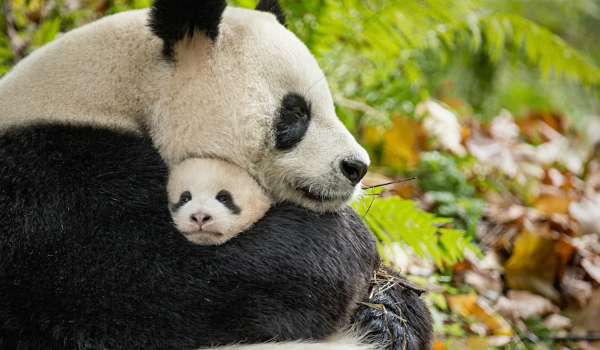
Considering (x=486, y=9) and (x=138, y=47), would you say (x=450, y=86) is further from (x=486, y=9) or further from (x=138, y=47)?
(x=138, y=47)

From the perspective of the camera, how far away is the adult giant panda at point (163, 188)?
237 centimetres

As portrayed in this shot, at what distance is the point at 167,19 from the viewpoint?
253cm

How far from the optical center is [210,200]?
240 cm

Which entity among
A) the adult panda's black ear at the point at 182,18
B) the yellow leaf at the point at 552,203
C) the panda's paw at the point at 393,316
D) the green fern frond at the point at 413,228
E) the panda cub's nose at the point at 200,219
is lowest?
the yellow leaf at the point at 552,203

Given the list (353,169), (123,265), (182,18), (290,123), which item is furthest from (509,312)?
(182,18)

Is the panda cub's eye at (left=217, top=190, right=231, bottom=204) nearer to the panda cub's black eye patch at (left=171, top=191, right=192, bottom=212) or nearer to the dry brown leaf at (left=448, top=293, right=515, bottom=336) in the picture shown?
the panda cub's black eye patch at (left=171, top=191, right=192, bottom=212)

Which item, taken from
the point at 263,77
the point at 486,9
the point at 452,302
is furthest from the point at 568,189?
the point at 263,77

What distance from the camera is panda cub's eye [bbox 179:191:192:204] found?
2436 mm

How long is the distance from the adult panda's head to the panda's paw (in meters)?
Answer: 0.57

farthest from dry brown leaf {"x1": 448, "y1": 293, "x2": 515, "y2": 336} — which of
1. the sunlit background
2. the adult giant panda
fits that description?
the adult giant panda

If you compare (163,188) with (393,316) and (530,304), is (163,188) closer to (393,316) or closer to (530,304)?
(393,316)

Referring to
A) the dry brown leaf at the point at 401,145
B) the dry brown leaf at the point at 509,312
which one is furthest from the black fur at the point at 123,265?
the dry brown leaf at the point at 401,145

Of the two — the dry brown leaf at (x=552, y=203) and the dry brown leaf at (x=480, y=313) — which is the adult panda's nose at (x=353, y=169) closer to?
the dry brown leaf at (x=480, y=313)

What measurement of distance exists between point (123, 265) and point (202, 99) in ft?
2.57
